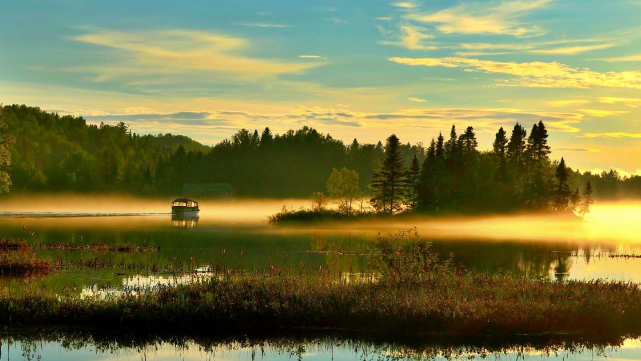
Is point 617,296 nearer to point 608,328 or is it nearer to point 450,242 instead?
point 608,328

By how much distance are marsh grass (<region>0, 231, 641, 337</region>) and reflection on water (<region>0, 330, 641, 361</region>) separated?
939 mm

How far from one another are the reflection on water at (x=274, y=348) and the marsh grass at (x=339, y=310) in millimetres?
939

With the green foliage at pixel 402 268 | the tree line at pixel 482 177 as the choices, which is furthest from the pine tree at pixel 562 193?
the green foliage at pixel 402 268

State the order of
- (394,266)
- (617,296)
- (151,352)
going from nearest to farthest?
(151,352), (617,296), (394,266)

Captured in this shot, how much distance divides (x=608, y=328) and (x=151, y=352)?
52.0ft

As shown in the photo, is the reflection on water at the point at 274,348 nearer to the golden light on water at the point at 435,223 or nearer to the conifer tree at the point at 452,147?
the golden light on water at the point at 435,223

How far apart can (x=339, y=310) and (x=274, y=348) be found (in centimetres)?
330

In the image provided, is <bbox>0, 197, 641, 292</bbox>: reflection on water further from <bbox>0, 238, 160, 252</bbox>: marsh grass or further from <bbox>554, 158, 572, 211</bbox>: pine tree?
<bbox>554, 158, 572, 211</bbox>: pine tree

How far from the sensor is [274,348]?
22.4 meters

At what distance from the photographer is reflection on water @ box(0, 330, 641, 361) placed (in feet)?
70.1

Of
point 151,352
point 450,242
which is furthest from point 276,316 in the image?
point 450,242

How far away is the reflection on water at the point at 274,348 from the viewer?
2136 centimetres

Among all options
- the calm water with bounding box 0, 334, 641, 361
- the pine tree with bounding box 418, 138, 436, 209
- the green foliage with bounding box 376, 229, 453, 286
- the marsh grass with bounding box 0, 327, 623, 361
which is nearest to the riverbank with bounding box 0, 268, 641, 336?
the marsh grass with bounding box 0, 327, 623, 361

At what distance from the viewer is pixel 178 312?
24375 mm
